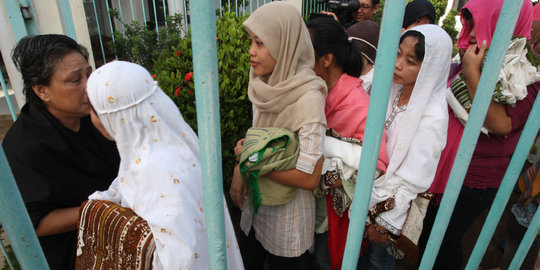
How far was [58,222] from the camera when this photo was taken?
1.47 meters

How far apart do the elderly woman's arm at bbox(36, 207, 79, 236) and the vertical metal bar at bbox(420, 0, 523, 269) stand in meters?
1.59

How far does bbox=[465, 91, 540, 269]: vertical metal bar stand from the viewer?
886 millimetres

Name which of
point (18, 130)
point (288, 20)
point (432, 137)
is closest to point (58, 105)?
point (18, 130)

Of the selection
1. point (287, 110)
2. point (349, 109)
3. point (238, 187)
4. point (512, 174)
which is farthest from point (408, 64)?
point (238, 187)

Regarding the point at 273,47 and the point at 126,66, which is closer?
the point at 126,66

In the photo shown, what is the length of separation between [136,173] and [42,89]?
2.61ft

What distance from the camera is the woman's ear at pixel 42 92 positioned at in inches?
60.2

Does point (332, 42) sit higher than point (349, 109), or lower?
higher

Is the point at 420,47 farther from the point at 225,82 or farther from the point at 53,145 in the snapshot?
the point at 53,145

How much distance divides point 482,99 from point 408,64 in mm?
1042

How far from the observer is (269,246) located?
1793mm

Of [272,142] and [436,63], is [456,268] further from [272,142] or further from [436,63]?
[272,142]

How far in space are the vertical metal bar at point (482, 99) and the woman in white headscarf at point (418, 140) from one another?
2.20 ft

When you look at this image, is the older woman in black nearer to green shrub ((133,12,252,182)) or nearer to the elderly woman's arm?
the elderly woman's arm
